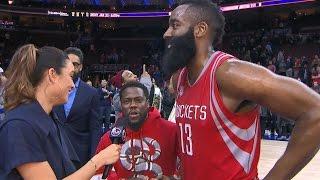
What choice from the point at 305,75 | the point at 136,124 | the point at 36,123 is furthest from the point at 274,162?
the point at 305,75

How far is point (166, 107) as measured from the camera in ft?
34.3

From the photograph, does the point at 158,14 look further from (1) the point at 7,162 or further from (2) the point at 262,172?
(1) the point at 7,162

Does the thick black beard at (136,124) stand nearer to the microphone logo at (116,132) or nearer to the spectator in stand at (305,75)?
the microphone logo at (116,132)

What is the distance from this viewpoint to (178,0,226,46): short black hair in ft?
6.53

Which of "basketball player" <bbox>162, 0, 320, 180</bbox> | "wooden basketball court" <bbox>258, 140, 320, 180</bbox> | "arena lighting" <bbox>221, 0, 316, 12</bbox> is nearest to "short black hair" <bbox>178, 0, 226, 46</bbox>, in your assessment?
"basketball player" <bbox>162, 0, 320, 180</bbox>

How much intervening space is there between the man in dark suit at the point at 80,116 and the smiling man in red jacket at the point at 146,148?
108 cm

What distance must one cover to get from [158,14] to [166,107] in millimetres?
18212

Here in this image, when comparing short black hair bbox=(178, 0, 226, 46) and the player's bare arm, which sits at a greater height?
short black hair bbox=(178, 0, 226, 46)

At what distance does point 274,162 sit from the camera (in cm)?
731

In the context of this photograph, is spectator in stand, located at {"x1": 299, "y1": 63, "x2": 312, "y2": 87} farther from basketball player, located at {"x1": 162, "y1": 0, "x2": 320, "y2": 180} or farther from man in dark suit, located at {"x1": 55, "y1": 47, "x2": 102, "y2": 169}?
basketball player, located at {"x1": 162, "y1": 0, "x2": 320, "y2": 180}

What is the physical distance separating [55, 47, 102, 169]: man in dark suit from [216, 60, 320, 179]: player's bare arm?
2311 mm

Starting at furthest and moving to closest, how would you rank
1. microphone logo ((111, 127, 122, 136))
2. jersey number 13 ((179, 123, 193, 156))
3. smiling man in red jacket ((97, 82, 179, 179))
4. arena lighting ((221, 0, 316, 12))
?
arena lighting ((221, 0, 316, 12))
smiling man in red jacket ((97, 82, 179, 179))
microphone logo ((111, 127, 122, 136))
jersey number 13 ((179, 123, 193, 156))

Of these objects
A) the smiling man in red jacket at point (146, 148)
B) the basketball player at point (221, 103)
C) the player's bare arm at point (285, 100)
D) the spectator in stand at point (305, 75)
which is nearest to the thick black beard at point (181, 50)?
the basketball player at point (221, 103)

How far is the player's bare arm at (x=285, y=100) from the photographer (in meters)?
1.59
